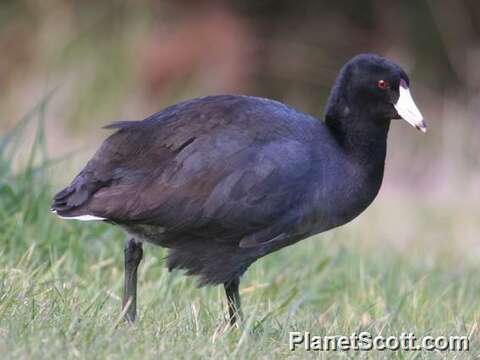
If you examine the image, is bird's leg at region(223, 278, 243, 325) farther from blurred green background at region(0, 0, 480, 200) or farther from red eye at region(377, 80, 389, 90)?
blurred green background at region(0, 0, 480, 200)

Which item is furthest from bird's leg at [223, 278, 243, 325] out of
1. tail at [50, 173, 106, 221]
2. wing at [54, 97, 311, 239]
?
tail at [50, 173, 106, 221]

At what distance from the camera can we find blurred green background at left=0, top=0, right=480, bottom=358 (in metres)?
3.82

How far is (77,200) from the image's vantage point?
414 cm

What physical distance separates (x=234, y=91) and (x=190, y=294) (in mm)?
6840

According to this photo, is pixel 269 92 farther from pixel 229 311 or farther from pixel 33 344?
pixel 33 344

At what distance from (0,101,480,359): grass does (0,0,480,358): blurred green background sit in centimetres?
1

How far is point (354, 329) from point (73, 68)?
672 cm

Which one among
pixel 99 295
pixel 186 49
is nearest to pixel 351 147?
pixel 99 295

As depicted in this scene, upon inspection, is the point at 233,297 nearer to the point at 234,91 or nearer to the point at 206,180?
the point at 206,180

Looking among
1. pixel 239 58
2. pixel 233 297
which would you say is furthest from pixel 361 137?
pixel 239 58

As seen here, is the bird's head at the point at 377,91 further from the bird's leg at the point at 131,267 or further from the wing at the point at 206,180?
the bird's leg at the point at 131,267

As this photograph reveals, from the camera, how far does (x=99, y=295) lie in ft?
13.8

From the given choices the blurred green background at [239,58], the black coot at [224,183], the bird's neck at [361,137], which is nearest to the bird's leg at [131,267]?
the black coot at [224,183]

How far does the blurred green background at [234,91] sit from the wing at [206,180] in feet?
1.09
